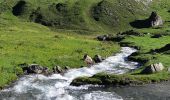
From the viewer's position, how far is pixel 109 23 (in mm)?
185000

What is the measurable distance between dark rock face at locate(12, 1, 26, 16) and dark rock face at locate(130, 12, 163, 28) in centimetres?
5274

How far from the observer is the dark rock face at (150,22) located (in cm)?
18864

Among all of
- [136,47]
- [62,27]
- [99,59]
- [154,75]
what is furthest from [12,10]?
[154,75]

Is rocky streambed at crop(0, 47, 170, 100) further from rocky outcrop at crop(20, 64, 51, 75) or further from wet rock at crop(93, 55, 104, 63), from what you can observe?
wet rock at crop(93, 55, 104, 63)

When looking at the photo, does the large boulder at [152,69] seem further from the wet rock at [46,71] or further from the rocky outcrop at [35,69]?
the rocky outcrop at [35,69]

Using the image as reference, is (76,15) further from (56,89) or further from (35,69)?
(56,89)

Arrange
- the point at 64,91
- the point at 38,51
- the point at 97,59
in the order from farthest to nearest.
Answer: the point at 38,51 < the point at 97,59 < the point at 64,91

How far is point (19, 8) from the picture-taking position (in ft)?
637

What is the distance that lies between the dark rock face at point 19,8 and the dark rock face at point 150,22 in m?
52.7

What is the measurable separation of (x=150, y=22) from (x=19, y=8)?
63.1 m

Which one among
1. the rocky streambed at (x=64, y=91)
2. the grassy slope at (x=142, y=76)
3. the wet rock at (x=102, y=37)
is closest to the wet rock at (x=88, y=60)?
the rocky streambed at (x=64, y=91)

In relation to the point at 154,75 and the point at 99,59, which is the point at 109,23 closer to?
the point at 99,59

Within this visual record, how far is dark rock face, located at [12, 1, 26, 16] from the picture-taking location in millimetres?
190875

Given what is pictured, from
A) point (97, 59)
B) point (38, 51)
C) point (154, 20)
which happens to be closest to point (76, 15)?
point (154, 20)
